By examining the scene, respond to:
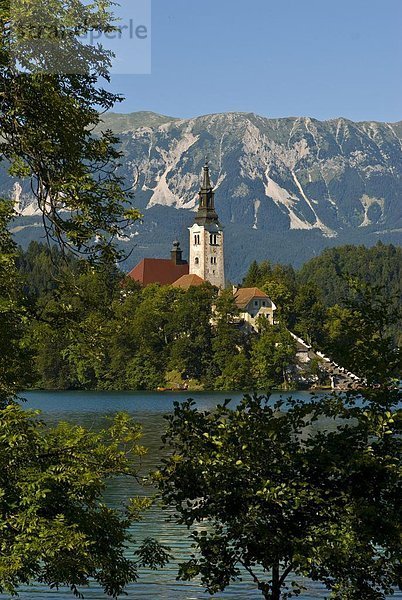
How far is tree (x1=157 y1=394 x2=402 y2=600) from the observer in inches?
554

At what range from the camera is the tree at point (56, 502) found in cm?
1343

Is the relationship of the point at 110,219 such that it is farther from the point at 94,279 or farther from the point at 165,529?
the point at 165,529

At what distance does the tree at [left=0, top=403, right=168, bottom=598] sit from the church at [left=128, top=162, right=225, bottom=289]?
157966 millimetres

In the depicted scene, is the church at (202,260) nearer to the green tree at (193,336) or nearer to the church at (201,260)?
the church at (201,260)

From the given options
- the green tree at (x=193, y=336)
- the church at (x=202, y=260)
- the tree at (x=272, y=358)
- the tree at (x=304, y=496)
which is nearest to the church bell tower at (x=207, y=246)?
the church at (x=202, y=260)

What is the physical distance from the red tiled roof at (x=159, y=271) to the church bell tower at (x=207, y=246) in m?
4.16

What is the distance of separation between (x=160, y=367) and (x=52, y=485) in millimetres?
115440

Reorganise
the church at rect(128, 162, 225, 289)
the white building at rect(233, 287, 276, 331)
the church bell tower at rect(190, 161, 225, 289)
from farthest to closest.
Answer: the church at rect(128, 162, 225, 289)
the church bell tower at rect(190, 161, 225, 289)
the white building at rect(233, 287, 276, 331)

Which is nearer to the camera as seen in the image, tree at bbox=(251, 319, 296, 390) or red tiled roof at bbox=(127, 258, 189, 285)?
tree at bbox=(251, 319, 296, 390)

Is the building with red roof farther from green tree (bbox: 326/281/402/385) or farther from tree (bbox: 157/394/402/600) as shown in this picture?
tree (bbox: 157/394/402/600)

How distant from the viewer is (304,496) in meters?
14.3

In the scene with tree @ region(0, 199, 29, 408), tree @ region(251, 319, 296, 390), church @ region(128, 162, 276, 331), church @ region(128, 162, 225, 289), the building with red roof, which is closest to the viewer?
tree @ region(0, 199, 29, 408)

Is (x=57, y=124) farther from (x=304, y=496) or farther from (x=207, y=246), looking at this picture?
(x=207, y=246)

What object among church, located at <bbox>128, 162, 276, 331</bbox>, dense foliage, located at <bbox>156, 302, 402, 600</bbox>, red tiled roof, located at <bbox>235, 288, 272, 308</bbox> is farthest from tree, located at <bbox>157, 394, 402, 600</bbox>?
church, located at <bbox>128, 162, 276, 331</bbox>
